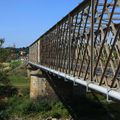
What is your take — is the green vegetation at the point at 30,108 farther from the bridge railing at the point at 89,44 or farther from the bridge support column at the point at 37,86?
the bridge railing at the point at 89,44

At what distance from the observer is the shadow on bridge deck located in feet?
138

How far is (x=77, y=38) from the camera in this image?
86.5ft

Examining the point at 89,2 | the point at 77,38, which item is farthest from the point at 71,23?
the point at 89,2

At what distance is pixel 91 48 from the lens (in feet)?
62.1

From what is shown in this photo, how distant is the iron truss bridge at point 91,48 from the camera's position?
1670cm

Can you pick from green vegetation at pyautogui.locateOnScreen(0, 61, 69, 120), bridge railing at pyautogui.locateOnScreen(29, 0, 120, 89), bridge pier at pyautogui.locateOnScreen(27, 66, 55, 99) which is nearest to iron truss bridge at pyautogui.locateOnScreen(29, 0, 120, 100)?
bridge railing at pyautogui.locateOnScreen(29, 0, 120, 89)

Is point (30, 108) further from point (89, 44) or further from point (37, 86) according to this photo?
point (89, 44)

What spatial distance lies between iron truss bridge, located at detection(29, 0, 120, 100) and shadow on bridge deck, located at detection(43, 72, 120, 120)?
8.79 meters

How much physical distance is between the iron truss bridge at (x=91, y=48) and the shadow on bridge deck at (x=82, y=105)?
8.79 metres

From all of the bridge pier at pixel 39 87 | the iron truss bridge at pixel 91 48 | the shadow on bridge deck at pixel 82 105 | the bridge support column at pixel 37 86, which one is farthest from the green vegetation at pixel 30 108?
the iron truss bridge at pixel 91 48

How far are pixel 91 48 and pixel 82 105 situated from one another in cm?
2679

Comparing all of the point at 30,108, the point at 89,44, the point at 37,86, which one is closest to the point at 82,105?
the point at 30,108

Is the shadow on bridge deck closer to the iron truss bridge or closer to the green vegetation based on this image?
the green vegetation

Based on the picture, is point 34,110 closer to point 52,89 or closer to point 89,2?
point 52,89
